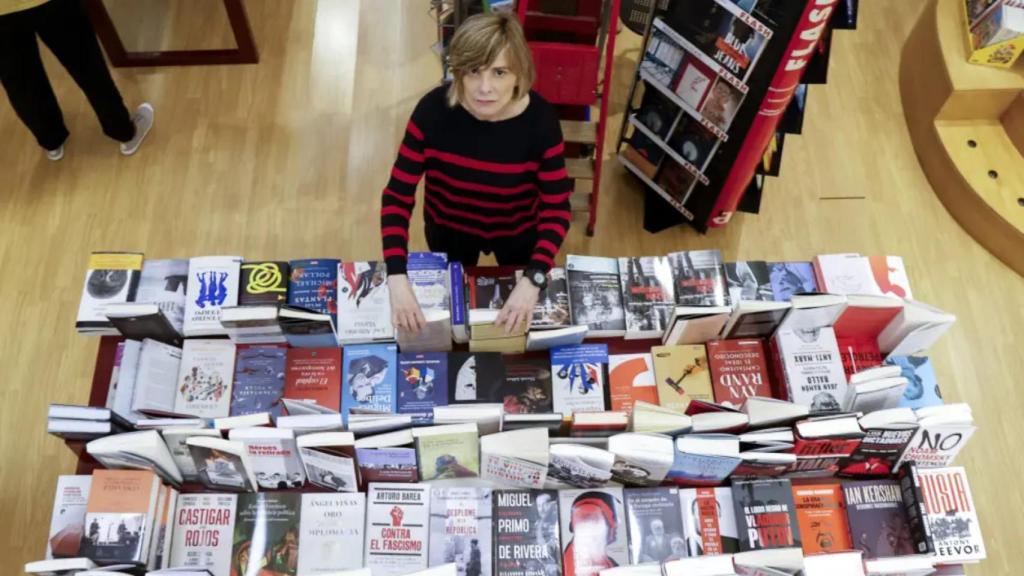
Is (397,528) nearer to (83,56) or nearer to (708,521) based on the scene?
(708,521)

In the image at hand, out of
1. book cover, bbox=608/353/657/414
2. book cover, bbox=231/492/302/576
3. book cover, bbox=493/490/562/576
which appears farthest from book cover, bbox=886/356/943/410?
book cover, bbox=231/492/302/576

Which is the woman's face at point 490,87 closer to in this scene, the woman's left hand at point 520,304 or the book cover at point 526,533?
the woman's left hand at point 520,304

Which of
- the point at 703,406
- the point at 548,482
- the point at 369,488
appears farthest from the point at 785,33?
the point at 369,488

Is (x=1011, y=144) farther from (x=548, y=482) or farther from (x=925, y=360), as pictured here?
(x=548, y=482)

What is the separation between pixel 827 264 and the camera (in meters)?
2.77

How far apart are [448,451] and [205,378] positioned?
3.06ft

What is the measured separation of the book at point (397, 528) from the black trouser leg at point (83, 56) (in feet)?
9.61

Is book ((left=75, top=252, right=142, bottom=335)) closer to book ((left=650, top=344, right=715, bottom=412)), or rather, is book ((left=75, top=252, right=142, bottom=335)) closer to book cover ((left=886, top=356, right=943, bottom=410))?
book ((left=650, top=344, right=715, bottom=412))

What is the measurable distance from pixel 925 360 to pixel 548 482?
1.42 meters

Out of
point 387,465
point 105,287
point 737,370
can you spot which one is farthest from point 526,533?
point 105,287

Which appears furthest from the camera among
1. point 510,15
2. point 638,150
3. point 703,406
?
point 638,150

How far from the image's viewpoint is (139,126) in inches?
171

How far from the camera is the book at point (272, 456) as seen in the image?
216 cm

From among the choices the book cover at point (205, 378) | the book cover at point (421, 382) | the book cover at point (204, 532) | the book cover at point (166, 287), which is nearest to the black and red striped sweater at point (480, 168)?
the book cover at point (421, 382)
